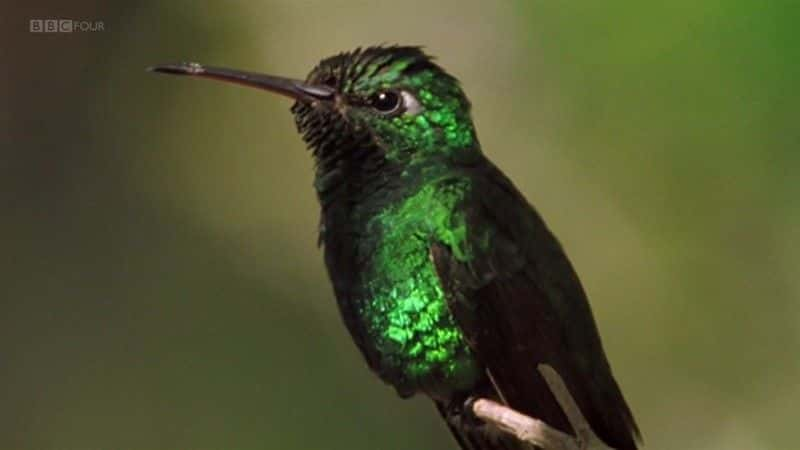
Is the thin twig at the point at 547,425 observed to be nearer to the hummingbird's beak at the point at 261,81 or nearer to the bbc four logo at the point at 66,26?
the hummingbird's beak at the point at 261,81

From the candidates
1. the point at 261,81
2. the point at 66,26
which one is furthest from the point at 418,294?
the point at 66,26

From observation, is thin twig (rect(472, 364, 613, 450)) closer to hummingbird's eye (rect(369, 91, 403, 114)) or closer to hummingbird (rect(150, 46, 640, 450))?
hummingbird (rect(150, 46, 640, 450))

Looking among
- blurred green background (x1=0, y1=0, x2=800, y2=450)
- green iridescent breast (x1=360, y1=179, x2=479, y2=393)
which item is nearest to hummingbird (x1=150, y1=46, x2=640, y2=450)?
green iridescent breast (x1=360, y1=179, x2=479, y2=393)

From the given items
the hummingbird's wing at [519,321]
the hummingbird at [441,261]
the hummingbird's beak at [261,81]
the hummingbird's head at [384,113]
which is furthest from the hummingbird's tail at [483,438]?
the hummingbird's beak at [261,81]

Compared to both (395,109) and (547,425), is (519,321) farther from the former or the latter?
(395,109)

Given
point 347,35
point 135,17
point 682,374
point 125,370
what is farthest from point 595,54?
point 125,370

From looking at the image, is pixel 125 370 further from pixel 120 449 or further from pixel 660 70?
pixel 660 70
